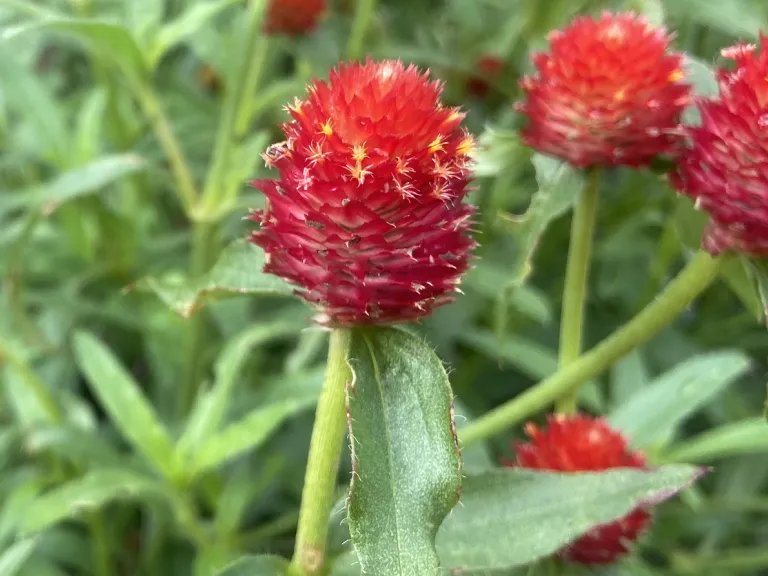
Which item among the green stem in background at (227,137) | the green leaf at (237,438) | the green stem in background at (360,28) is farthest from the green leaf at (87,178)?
the green stem in background at (360,28)

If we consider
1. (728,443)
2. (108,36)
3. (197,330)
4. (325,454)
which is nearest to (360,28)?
(108,36)

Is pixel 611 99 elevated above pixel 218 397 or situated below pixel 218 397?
above

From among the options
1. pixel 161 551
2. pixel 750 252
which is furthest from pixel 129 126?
pixel 750 252

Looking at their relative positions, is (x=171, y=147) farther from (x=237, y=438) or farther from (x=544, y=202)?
(x=544, y=202)

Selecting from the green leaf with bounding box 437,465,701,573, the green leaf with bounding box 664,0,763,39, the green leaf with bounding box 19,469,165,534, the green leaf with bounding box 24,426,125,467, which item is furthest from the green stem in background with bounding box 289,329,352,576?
the green leaf with bounding box 664,0,763,39

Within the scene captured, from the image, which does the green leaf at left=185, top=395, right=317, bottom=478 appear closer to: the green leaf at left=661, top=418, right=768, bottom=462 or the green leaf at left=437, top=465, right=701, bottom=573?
the green leaf at left=437, top=465, right=701, bottom=573

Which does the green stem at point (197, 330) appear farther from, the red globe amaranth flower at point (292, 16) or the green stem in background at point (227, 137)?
the red globe amaranth flower at point (292, 16)
